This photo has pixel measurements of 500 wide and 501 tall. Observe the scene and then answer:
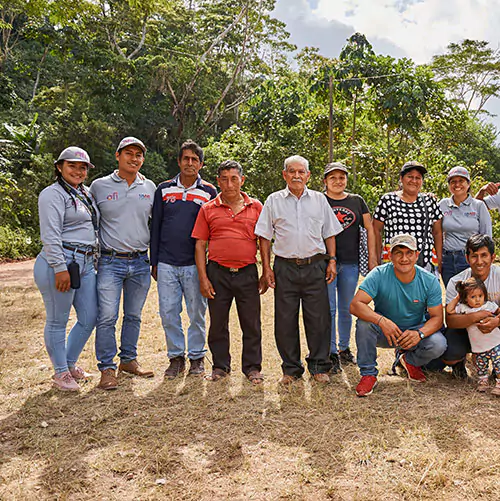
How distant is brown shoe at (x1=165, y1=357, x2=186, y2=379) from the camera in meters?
4.49

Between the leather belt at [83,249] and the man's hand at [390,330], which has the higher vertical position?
the leather belt at [83,249]

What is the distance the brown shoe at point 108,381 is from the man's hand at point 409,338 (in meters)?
2.33

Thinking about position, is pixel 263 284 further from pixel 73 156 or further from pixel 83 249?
pixel 73 156

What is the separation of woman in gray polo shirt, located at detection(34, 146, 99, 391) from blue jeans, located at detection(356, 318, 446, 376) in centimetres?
219

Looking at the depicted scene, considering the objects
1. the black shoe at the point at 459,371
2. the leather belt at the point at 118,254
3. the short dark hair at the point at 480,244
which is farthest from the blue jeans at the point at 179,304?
the short dark hair at the point at 480,244

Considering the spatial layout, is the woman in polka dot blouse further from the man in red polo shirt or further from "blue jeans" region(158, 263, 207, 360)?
"blue jeans" region(158, 263, 207, 360)

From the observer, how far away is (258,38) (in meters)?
24.9

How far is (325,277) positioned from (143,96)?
20.7 m

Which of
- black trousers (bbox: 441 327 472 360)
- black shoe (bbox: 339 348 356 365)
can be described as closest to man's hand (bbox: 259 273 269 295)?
black shoe (bbox: 339 348 356 365)

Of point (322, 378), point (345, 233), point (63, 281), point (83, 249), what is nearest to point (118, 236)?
point (83, 249)

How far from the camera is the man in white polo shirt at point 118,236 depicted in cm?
425

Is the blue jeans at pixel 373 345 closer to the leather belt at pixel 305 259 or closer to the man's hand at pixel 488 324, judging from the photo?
the man's hand at pixel 488 324

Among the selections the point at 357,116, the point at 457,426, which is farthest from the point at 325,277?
the point at 357,116

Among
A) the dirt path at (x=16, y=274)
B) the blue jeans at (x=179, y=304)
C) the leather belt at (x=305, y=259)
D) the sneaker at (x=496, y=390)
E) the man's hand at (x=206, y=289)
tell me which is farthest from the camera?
the dirt path at (x=16, y=274)
